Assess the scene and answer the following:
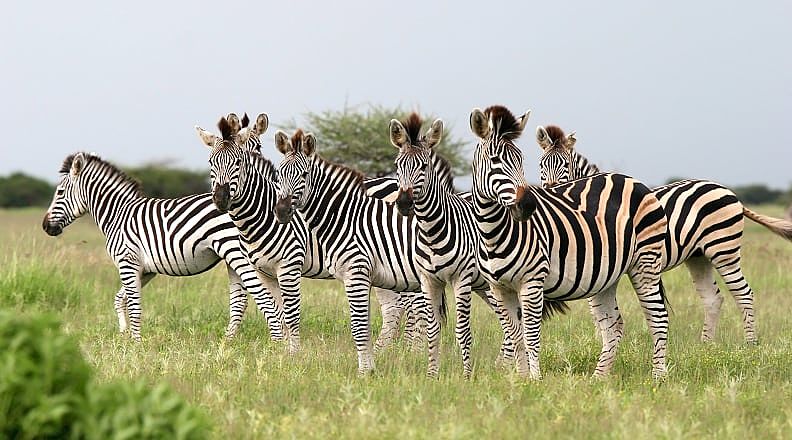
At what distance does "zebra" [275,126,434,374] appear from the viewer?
27.9 ft

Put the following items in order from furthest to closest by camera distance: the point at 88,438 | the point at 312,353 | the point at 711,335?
the point at 711,335 < the point at 312,353 < the point at 88,438

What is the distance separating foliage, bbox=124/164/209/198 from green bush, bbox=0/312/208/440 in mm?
47772

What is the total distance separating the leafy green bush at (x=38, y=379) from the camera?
4.49 m

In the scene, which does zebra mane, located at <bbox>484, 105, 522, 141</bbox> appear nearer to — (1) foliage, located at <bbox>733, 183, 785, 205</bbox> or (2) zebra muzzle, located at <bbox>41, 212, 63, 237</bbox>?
(2) zebra muzzle, located at <bbox>41, 212, 63, 237</bbox>

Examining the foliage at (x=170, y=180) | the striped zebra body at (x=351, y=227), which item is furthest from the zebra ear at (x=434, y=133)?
the foliage at (x=170, y=180)

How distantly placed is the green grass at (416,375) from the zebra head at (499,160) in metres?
1.45

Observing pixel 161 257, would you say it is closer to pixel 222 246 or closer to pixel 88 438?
pixel 222 246

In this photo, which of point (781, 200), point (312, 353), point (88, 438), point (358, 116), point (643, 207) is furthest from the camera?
point (781, 200)

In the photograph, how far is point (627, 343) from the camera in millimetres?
10047

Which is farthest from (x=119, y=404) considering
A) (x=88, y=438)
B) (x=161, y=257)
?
(x=161, y=257)

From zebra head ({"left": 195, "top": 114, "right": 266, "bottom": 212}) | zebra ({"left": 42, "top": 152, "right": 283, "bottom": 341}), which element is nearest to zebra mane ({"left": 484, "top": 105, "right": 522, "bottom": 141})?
zebra head ({"left": 195, "top": 114, "right": 266, "bottom": 212})

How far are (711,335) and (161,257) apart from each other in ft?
21.5

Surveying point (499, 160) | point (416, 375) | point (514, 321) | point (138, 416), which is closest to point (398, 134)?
point (499, 160)

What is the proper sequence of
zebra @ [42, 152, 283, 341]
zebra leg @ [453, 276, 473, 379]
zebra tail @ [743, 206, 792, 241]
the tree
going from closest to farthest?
zebra leg @ [453, 276, 473, 379] < zebra @ [42, 152, 283, 341] < zebra tail @ [743, 206, 792, 241] < the tree
